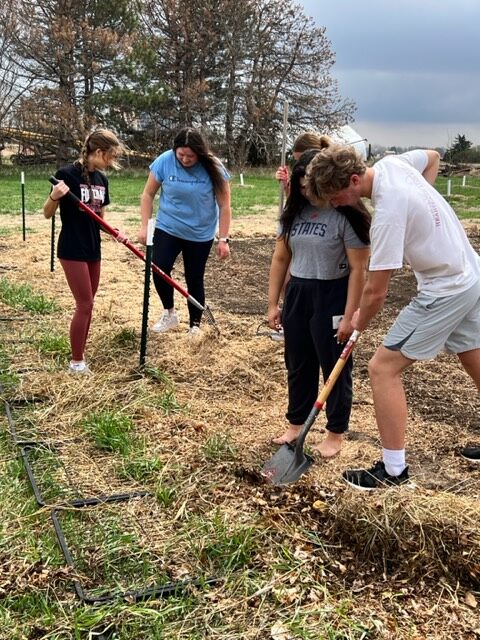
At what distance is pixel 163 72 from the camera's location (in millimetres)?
31250

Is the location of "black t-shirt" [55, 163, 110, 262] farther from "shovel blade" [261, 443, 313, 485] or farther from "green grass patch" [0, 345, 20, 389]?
"shovel blade" [261, 443, 313, 485]

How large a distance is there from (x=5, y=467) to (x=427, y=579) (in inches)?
77.2

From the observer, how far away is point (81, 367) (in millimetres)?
4246

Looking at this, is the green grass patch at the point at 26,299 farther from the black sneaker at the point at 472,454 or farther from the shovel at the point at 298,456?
the black sneaker at the point at 472,454

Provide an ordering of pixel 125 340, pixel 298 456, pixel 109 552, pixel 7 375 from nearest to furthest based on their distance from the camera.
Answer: pixel 109 552, pixel 298 456, pixel 7 375, pixel 125 340

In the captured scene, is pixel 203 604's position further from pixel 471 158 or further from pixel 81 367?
pixel 471 158

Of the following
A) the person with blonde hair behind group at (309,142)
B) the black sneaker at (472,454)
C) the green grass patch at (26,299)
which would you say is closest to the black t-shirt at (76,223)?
the person with blonde hair behind group at (309,142)

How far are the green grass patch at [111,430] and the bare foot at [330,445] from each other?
969mm

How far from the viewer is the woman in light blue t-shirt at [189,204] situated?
4793 millimetres

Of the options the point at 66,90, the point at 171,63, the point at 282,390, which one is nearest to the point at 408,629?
the point at 282,390

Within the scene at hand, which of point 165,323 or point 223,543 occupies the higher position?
point 165,323

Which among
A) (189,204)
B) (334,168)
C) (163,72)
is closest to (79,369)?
(189,204)

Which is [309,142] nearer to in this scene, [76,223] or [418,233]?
[418,233]

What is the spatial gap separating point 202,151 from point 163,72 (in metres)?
28.8
